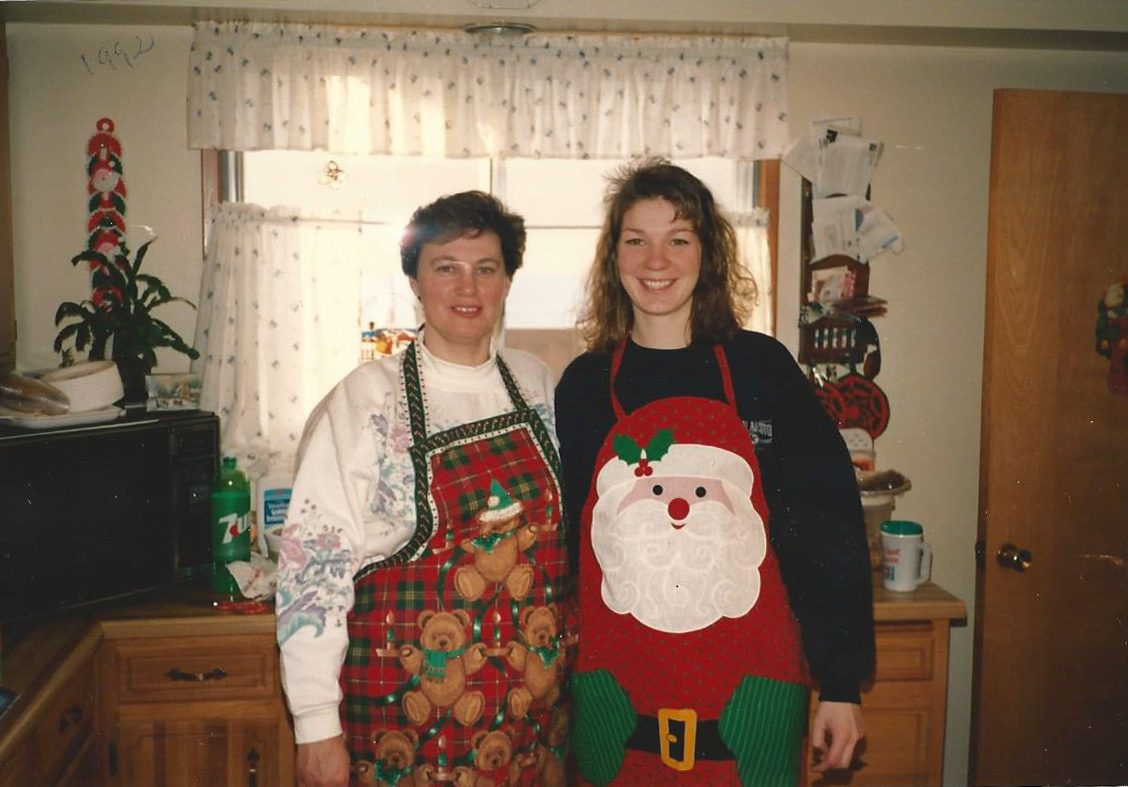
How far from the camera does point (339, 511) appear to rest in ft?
4.39

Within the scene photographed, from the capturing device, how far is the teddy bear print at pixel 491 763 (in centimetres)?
140

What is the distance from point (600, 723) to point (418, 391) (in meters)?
0.63

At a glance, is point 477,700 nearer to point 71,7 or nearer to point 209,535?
point 209,535

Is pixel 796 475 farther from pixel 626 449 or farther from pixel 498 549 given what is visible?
pixel 498 549

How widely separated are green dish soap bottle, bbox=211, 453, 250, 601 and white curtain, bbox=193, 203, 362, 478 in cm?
29

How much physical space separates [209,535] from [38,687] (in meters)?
0.54

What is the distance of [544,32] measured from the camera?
7.55 feet

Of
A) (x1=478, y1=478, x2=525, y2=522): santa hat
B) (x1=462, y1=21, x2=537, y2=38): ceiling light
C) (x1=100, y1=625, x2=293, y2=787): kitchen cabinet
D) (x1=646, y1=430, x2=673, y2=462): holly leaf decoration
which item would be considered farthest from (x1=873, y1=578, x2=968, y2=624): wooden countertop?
(x1=462, y1=21, x2=537, y2=38): ceiling light

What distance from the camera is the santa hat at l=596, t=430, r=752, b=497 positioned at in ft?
4.54

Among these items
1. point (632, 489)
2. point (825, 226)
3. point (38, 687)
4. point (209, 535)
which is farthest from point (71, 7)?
point (825, 226)

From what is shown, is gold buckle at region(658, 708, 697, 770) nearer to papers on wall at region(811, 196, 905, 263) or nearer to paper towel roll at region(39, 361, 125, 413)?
paper towel roll at region(39, 361, 125, 413)

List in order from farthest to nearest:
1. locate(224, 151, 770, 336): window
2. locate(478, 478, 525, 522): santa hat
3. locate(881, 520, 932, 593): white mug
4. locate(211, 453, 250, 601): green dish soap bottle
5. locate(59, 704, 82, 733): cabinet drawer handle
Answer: locate(224, 151, 770, 336): window, locate(881, 520, 932, 593): white mug, locate(211, 453, 250, 601): green dish soap bottle, locate(59, 704, 82, 733): cabinet drawer handle, locate(478, 478, 525, 522): santa hat

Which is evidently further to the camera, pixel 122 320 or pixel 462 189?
pixel 462 189

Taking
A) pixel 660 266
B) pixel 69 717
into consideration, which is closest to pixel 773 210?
pixel 660 266
